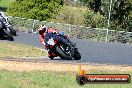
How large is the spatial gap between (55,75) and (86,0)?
1188 inches

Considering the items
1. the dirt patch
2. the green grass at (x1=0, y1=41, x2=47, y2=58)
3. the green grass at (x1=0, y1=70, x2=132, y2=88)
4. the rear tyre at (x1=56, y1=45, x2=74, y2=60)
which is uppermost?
the green grass at (x1=0, y1=70, x2=132, y2=88)

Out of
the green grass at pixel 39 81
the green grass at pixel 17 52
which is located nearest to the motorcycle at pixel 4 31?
the green grass at pixel 17 52

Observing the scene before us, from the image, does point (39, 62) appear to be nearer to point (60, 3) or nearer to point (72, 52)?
point (72, 52)

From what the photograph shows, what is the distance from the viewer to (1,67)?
15.8 m

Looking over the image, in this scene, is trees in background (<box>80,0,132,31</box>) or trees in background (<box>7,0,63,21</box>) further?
trees in background (<box>7,0,63,21</box>)

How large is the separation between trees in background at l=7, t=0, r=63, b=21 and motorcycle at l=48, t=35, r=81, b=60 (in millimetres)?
25726

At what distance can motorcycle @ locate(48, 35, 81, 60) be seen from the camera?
18875 mm

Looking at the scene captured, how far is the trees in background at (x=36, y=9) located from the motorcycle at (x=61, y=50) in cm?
2573

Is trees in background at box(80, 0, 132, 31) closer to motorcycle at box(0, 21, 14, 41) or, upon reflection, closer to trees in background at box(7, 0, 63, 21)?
trees in background at box(7, 0, 63, 21)

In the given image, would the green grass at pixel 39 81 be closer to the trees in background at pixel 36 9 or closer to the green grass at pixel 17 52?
the green grass at pixel 17 52

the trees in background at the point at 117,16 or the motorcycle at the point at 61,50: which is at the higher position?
the motorcycle at the point at 61,50

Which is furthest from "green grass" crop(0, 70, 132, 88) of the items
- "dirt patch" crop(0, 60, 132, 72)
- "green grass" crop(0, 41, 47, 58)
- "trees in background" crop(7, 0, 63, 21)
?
"trees in background" crop(7, 0, 63, 21)

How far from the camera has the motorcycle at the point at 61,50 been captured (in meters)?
18.9

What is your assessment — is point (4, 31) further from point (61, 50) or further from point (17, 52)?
point (61, 50)
